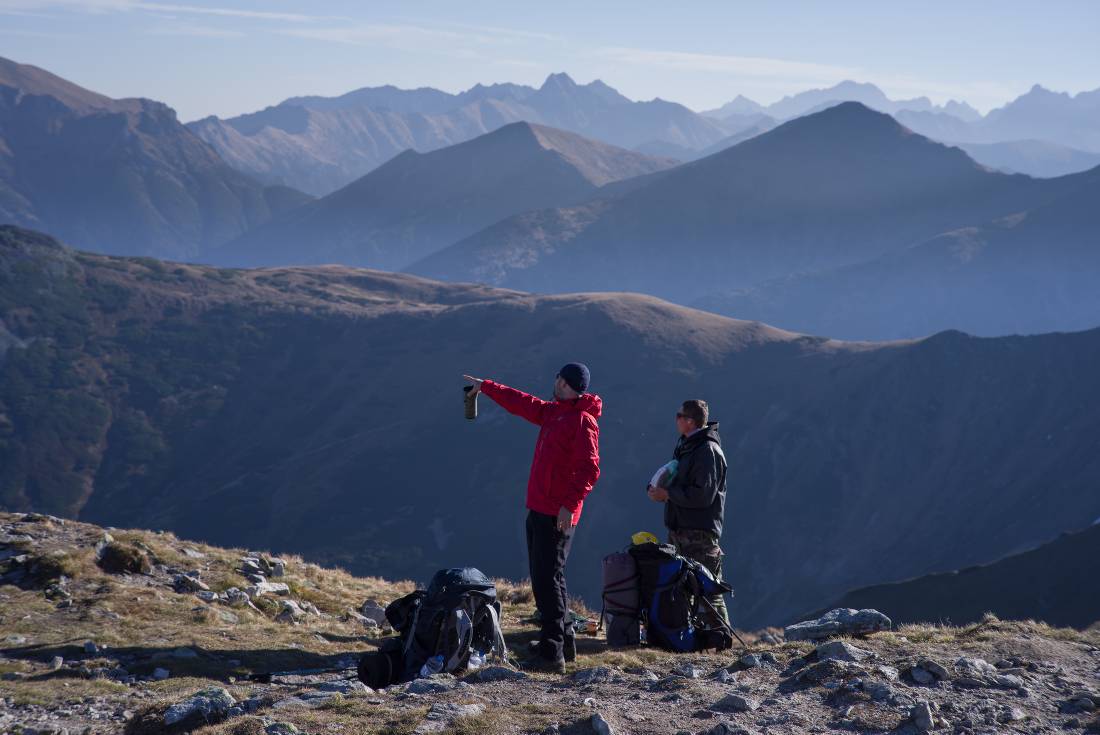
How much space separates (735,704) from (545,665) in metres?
1.78

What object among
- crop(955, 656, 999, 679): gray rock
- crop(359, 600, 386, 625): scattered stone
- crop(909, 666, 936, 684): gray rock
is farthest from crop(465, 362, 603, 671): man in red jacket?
crop(359, 600, 386, 625): scattered stone

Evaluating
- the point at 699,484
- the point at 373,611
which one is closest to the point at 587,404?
the point at 699,484

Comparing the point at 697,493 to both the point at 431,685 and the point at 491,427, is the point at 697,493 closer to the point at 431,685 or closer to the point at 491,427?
the point at 431,685

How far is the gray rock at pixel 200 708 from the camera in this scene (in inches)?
260

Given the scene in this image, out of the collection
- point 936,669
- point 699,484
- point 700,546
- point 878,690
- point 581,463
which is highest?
point 581,463

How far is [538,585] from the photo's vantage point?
8.25m

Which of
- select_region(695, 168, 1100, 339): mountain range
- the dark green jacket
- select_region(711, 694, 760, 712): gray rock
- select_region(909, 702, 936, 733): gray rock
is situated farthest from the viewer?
select_region(695, 168, 1100, 339): mountain range

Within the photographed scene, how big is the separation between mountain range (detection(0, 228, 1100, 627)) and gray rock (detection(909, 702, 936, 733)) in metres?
54.5

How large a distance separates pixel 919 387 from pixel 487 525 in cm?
4076

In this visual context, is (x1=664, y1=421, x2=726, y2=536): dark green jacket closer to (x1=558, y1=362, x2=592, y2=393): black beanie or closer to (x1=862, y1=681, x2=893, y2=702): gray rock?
(x1=558, y1=362, x2=592, y2=393): black beanie

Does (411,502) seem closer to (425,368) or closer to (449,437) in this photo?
(449,437)

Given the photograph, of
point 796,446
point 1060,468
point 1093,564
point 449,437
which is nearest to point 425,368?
point 449,437

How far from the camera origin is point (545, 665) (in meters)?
8.01

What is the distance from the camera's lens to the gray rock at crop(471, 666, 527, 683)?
742 centimetres
